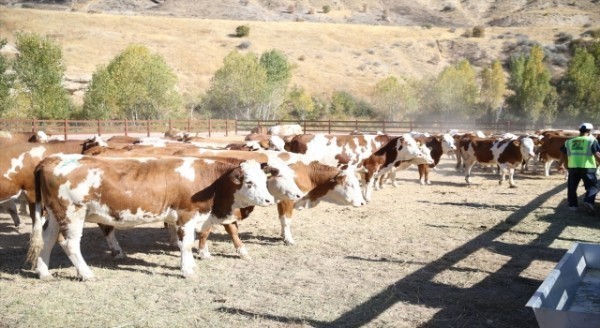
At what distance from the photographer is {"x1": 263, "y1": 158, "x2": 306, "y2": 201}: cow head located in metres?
7.90

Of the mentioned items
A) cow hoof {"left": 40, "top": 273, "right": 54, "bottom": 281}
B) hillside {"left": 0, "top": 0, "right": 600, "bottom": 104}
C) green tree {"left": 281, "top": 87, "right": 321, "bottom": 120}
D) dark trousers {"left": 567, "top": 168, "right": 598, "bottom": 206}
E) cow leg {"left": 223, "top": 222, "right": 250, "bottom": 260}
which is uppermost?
hillside {"left": 0, "top": 0, "right": 600, "bottom": 104}

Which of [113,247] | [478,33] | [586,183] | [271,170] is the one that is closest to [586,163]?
[586,183]

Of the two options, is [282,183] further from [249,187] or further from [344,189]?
[344,189]

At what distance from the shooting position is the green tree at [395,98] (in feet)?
195

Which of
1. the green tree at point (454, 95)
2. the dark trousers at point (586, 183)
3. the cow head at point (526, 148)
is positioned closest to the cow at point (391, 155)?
the cow head at point (526, 148)

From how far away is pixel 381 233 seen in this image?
29.7ft

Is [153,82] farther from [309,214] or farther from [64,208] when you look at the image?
[64,208]

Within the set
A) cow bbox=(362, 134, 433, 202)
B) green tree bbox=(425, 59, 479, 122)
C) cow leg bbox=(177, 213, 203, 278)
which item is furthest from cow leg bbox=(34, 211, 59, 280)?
green tree bbox=(425, 59, 479, 122)

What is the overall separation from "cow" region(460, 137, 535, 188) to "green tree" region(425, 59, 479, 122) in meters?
42.4

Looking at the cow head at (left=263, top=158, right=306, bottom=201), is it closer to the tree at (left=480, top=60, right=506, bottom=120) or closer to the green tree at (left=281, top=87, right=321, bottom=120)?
the green tree at (left=281, top=87, right=321, bottom=120)

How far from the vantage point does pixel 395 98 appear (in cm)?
5988

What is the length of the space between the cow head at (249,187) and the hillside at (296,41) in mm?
56572

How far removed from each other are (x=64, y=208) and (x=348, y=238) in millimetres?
4573

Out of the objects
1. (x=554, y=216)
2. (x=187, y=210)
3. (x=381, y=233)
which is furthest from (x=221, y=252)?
(x=554, y=216)
